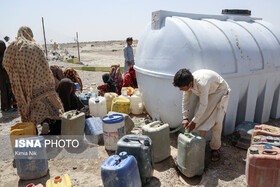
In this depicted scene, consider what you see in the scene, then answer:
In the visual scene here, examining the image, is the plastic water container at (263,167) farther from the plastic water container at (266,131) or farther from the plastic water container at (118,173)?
the plastic water container at (118,173)

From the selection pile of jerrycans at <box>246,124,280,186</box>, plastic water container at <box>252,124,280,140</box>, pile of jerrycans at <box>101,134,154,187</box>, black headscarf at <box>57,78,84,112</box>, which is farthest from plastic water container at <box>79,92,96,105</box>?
pile of jerrycans at <box>246,124,280,186</box>

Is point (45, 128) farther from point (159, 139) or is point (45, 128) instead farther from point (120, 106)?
point (159, 139)

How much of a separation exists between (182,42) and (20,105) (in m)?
3.27

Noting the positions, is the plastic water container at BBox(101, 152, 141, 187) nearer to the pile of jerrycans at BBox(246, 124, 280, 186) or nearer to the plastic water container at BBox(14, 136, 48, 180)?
the plastic water container at BBox(14, 136, 48, 180)

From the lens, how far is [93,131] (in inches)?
166

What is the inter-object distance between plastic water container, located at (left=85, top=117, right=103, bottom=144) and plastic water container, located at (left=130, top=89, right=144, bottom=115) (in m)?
1.46

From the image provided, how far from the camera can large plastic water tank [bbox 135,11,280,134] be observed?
3.91 m

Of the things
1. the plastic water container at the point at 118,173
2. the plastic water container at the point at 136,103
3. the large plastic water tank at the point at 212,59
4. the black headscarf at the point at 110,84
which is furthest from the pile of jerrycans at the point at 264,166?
the black headscarf at the point at 110,84

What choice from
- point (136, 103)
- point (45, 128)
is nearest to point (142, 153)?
point (45, 128)

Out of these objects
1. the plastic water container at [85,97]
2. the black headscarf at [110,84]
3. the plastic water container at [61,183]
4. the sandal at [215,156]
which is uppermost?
the black headscarf at [110,84]

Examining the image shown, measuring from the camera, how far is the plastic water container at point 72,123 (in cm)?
394

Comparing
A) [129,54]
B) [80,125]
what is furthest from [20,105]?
[129,54]

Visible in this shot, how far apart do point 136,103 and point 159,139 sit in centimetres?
223

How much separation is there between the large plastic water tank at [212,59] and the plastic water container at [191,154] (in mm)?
1042
